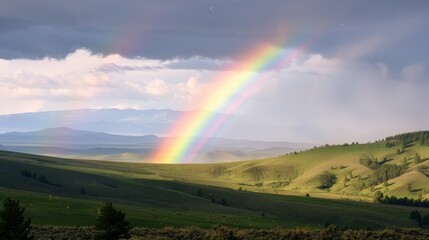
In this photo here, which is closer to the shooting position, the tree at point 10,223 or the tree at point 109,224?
the tree at point 10,223

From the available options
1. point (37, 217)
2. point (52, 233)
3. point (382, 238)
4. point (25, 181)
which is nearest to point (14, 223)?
point (52, 233)

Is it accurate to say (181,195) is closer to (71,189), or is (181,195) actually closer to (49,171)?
(71,189)

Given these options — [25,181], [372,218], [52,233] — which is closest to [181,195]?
[25,181]

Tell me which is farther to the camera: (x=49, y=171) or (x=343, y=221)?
(x=49, y=171)

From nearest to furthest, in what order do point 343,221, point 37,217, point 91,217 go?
1. point 37,217
2. point 91,217
3. point 343,221

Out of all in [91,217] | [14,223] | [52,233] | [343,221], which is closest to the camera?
[14,223]

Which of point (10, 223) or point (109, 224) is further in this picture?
point (109, 224)

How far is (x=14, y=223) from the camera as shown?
129 ft

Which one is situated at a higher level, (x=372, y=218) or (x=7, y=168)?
(x=7, y=168)

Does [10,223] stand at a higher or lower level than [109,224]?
higher

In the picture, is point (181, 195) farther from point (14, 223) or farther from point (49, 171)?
point (14, 223)

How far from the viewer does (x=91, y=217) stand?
6481cm

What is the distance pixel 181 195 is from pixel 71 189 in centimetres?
2573

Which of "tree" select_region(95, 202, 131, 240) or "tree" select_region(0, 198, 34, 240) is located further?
"tree" select_region(95, 202, 131, 240)
